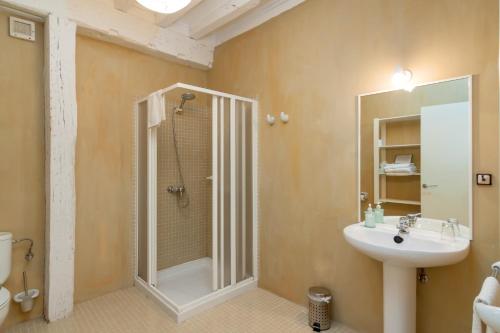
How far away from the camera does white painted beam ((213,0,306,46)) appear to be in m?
2.51

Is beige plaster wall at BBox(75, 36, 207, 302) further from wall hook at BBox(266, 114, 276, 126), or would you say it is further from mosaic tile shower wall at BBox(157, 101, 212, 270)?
wall hook at BBox(266, 114, 276, 126)

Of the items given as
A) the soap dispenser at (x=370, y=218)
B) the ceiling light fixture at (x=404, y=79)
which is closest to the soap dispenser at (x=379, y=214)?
the soap dispenser at (x=370, y=218)

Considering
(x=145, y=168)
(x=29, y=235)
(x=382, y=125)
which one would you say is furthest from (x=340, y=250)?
(x=29, y=235)

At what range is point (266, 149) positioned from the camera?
8.91 feet

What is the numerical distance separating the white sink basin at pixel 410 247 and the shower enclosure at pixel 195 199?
112 centimetres

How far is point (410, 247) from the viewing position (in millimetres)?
1642

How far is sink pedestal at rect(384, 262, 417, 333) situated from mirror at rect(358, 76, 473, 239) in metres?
0.41

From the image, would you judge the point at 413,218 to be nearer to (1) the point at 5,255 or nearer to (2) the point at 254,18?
(2) the point at 254,18

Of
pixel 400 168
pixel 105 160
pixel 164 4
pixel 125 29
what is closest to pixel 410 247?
pixel 400 168

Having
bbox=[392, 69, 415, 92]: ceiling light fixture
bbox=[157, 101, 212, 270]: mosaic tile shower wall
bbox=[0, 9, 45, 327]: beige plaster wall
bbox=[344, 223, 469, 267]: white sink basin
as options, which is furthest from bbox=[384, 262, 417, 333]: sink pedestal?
bbox=[0, 9, 45, 327]: beige plaster wall

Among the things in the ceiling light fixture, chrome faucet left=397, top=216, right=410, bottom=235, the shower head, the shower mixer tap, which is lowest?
chrome faucet left=397, top=216, right=410, bottom=235

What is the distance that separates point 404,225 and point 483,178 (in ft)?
1.61

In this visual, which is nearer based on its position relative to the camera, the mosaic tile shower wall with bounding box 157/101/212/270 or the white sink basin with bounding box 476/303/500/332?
the white sink basin with bounding box 476/303/500/332

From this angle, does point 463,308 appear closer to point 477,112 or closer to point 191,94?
point 477,112
